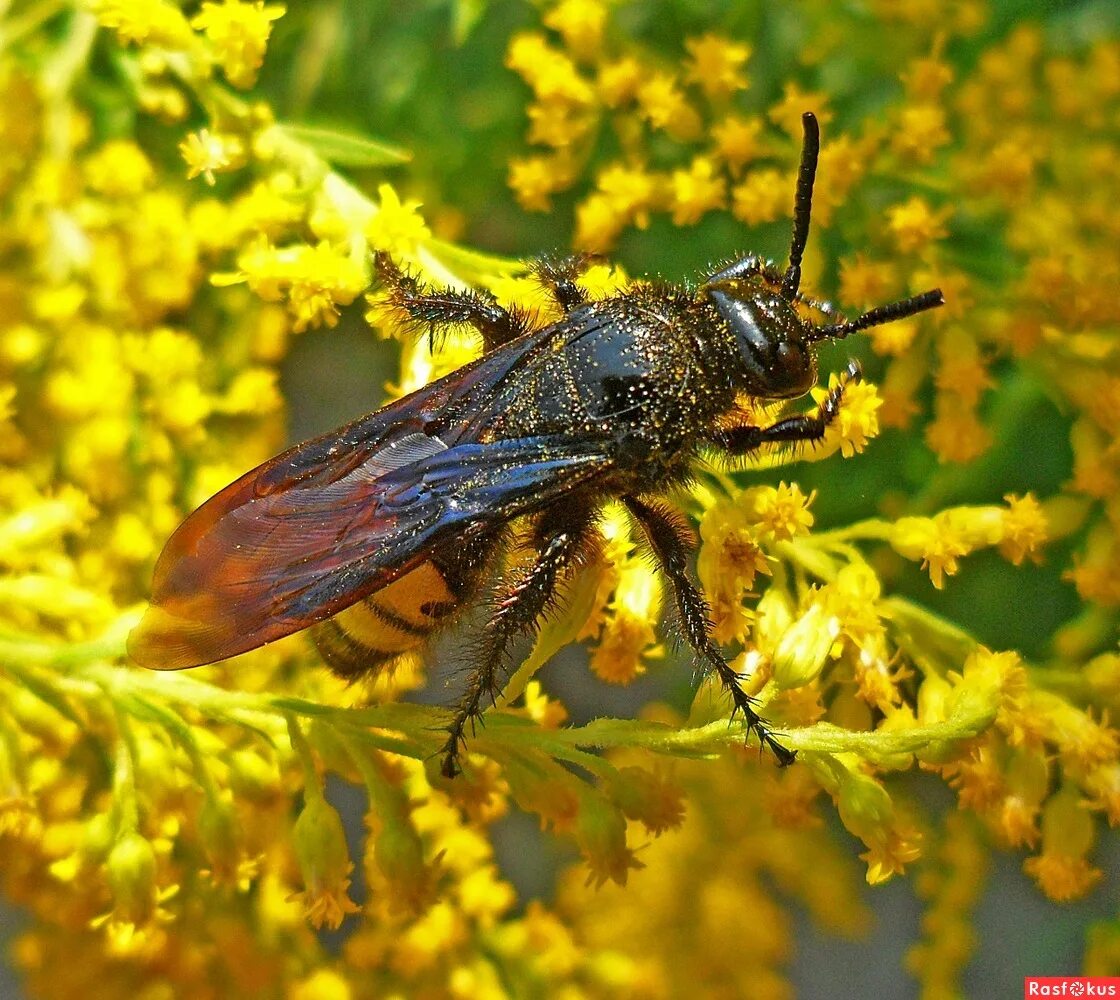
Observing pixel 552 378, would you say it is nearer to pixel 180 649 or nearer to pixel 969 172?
pixel 180 649

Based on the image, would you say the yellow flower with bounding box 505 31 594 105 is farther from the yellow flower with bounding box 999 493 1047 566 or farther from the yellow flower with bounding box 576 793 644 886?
the yellow flower with bounding box 576 793 644 886

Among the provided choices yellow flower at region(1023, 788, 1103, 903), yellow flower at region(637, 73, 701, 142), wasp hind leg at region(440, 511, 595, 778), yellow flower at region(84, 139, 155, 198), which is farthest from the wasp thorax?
yellow flower at region(84, 139, 155, 198)

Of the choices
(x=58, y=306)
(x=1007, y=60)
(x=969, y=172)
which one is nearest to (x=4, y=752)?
(x=58, y=306)

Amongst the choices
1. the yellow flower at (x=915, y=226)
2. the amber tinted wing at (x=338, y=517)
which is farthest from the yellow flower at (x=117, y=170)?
the yellow flower at (x=915, y=226)

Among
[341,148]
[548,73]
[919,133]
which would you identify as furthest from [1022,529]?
[341,148]

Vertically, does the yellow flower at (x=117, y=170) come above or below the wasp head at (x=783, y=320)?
above

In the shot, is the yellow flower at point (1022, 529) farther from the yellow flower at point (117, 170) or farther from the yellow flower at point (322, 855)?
the yellow flower at point (117, 170)

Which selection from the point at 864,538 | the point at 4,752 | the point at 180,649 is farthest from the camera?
the point at 864,538
